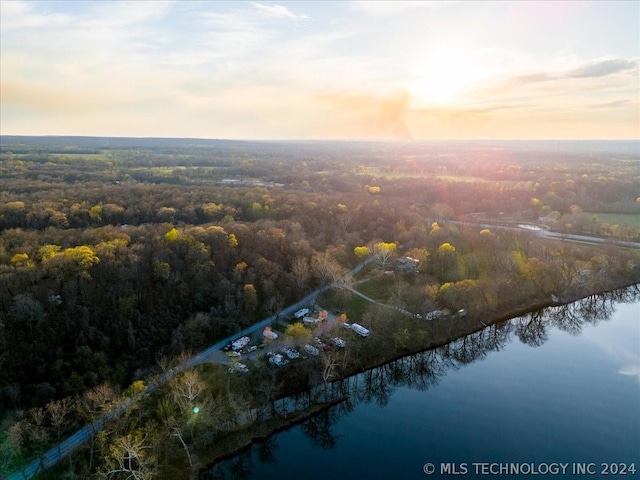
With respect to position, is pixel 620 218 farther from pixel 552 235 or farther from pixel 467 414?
pixel 467 414

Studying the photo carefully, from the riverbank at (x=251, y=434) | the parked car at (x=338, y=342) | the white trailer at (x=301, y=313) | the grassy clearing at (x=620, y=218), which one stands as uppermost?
the grassy clearing at (x=620, y=218)

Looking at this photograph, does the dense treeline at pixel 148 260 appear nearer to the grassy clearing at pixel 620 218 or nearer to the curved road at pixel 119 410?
the curved road at pixel 119 410

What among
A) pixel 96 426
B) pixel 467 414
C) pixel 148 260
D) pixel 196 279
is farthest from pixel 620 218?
pixel 96 426

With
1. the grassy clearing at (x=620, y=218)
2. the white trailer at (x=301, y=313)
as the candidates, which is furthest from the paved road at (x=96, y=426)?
the grassy clearing at (x=620, y=218)

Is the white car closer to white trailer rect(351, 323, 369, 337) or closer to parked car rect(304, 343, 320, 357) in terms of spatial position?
parked car rect(304, 343, 320, 357)

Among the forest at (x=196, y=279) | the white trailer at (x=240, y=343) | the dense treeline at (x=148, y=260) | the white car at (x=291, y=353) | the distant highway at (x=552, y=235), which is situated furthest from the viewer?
the distant highway at (x=552, y=235)

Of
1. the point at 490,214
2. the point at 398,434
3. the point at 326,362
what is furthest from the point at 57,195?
the point at 490,214

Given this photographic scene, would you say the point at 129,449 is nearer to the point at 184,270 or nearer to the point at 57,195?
the point at 184,270
